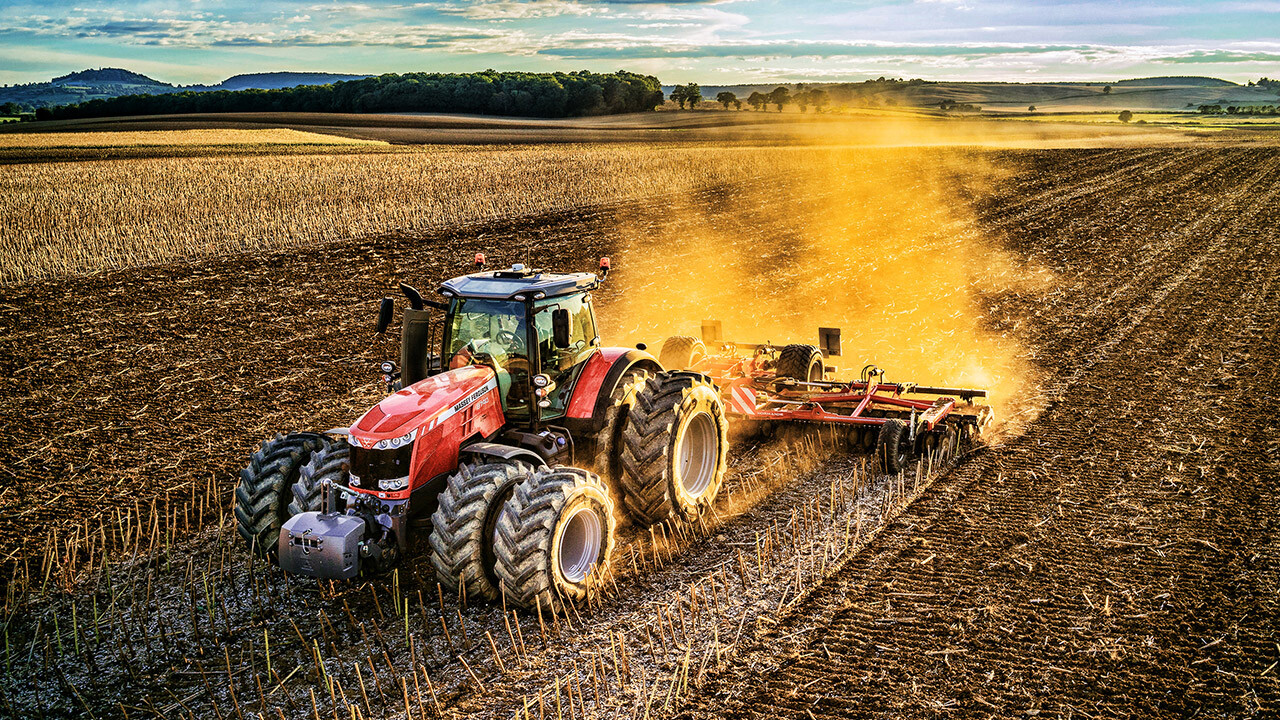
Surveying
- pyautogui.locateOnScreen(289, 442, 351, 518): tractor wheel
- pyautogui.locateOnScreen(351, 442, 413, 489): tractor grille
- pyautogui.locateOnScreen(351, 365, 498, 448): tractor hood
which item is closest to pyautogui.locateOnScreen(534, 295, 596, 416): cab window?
pyautogui.locateOnScreen(351, 365, 498, 448): tractor hood

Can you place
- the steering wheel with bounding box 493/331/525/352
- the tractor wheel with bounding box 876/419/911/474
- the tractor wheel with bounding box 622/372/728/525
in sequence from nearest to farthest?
the steering wheel with bounding box 493/331/525/352
the tractor wheel with bounding box 622/372/728/525
the tractor wheel with bounding box 876/419/911/474

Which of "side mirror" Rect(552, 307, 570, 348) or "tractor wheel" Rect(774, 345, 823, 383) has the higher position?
"side mirror" Rect(552, 307, 570, 348)

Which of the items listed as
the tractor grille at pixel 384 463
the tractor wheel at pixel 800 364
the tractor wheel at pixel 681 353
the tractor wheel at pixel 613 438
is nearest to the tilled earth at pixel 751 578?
the tractor wheel at pixel 613 438

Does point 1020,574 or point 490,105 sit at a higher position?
point 490,105

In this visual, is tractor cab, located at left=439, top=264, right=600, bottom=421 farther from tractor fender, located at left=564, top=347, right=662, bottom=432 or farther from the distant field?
the distant field

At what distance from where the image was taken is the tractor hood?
22.0 feet

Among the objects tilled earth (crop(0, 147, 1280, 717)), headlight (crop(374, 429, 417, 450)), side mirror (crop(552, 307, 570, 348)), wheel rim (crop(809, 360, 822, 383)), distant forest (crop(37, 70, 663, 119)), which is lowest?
tilled earth (crop(0, 147, 1280, 717))

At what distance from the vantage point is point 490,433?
746cm

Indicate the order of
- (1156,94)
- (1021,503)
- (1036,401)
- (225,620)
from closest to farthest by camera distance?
1. (225,620)
2. (1021,503)
3. (1036,401)
4. (1156,94)

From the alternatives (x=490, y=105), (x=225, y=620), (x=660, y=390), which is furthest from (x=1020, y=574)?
(x=490, y=105)

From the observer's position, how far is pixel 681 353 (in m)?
11.4

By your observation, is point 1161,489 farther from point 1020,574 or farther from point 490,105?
point 490,105

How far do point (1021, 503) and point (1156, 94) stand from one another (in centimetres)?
17985

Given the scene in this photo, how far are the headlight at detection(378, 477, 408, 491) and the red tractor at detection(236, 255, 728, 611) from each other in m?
0.01
